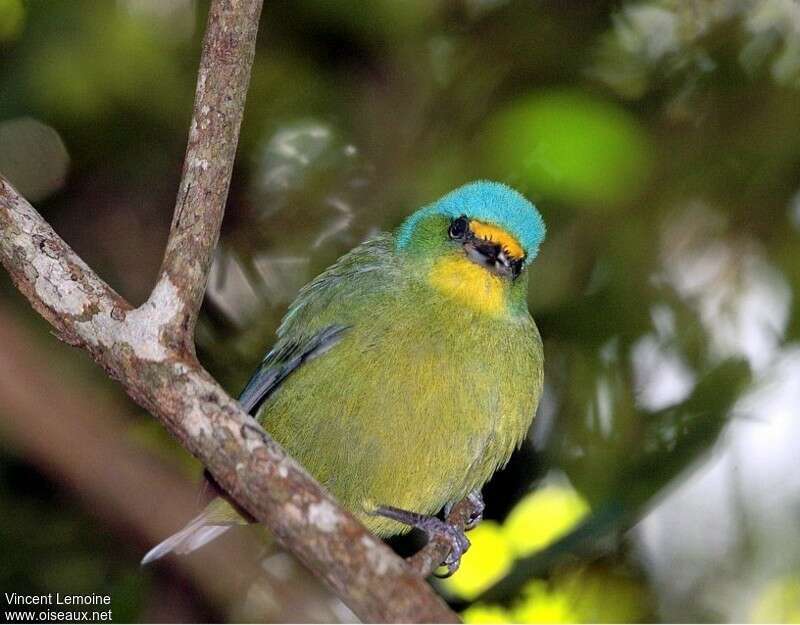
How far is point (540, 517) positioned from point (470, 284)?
1400mm

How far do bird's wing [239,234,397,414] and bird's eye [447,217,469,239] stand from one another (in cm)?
27

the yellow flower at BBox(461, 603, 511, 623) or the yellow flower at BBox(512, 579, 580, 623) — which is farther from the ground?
the yellow flower at BBox(461, 603, 511, 623)

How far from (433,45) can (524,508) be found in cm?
239

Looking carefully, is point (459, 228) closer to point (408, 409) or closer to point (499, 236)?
point (499, 236)

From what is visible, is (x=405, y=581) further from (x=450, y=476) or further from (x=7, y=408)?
(x=450, y=476)

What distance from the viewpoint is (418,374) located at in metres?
3.73

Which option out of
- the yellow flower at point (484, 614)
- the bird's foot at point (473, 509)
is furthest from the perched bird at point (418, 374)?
the yellow flower at point (484, 614)

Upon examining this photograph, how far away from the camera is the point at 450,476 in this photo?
384 centimetres

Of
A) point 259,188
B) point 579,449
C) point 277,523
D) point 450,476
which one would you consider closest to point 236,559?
point 450,476

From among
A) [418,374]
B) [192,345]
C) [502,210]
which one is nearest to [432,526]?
[418,374]

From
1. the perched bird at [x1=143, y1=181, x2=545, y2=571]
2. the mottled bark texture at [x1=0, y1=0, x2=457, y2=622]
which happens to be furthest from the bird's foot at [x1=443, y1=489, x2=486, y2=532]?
the mottled bark texture at [x1=0, y1=0, x2=457, y2=622]

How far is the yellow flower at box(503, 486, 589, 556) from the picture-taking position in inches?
189

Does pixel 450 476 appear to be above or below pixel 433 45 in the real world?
below

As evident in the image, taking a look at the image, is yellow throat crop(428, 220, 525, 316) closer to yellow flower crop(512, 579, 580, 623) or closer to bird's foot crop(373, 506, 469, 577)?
bird's foot crop(373, 506, 469, 577)
